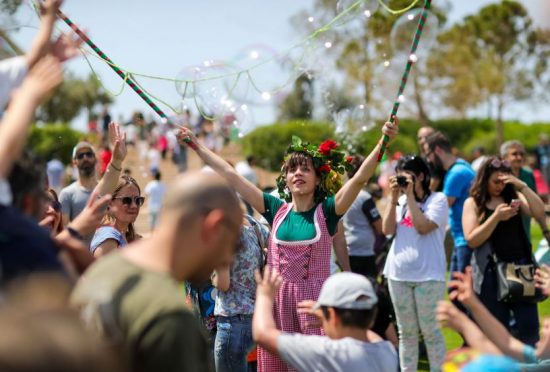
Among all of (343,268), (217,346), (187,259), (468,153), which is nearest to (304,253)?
(217,346)

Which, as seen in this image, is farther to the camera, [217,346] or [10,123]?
[217,346]

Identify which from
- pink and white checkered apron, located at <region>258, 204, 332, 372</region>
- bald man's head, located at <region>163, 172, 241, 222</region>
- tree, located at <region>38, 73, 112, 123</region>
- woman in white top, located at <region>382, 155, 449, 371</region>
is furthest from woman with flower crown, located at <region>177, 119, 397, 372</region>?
tree, located at <region>38, 73, 112, 123</region>

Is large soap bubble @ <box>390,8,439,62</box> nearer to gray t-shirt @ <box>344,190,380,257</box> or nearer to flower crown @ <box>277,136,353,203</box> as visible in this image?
gray t-shirt @ <box>344,190,380,257</box>

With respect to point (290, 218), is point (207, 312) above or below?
below

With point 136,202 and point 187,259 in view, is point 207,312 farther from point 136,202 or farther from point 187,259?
point 187,259

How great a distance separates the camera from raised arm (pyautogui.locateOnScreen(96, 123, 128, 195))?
5.55 meters

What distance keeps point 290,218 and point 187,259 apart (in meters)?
2.98

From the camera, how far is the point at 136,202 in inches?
228

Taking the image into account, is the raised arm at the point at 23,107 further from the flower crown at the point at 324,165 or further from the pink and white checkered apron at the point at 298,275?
the flower crown at the point at 324,165

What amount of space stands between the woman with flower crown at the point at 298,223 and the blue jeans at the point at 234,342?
0.76 ft

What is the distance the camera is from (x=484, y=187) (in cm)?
743

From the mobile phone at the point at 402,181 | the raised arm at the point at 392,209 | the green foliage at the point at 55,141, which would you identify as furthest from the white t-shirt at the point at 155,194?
the green foliage at the point at 55,141

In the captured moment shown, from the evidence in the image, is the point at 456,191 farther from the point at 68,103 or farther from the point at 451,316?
the point at 68,103

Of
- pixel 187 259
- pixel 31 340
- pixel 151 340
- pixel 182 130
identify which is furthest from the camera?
pixel 182 130
